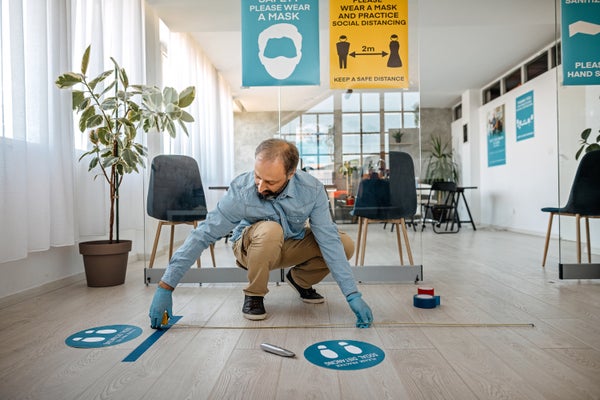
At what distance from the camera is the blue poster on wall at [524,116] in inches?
244

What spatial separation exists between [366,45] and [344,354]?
192cm

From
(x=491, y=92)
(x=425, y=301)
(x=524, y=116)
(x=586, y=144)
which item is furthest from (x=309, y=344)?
(x=491, y=92)

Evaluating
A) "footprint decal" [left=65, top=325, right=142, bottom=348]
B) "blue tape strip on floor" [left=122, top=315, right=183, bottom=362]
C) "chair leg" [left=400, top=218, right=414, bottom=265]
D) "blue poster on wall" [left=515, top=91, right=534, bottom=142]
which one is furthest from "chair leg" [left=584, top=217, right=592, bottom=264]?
"blue poster on wall" [left=515, top=91, right=534, bottom=142]

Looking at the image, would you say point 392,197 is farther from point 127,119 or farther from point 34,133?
point 34,133

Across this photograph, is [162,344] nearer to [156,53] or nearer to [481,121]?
[156,53]

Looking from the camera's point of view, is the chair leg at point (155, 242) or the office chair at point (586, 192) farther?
the office chair at point (586, 192)

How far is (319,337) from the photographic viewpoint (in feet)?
5.53

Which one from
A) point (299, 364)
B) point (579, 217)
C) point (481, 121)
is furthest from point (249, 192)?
point (481, 121)

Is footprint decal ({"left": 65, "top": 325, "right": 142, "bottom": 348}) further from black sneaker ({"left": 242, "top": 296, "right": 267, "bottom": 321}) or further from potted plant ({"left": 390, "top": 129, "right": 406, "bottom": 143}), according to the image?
potted plant ({"left": 390, "top": 129, "right": 406, "bottom": 143})

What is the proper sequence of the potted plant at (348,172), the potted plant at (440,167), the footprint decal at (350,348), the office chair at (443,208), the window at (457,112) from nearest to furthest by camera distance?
the footprint decal at (350,348) → the potted plant at (348,172) → the office chair at (443,208) → the potted plant at (440,167) → the window at (457,112)

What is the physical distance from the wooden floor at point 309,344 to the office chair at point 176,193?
0.34 m

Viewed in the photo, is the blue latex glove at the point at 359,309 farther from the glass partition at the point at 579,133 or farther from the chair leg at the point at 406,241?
the glass partition at the point at 579,133

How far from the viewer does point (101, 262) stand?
2.73 metres

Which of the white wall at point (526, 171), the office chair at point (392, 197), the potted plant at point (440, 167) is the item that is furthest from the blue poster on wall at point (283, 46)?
the potted plant at point (440, 167)
